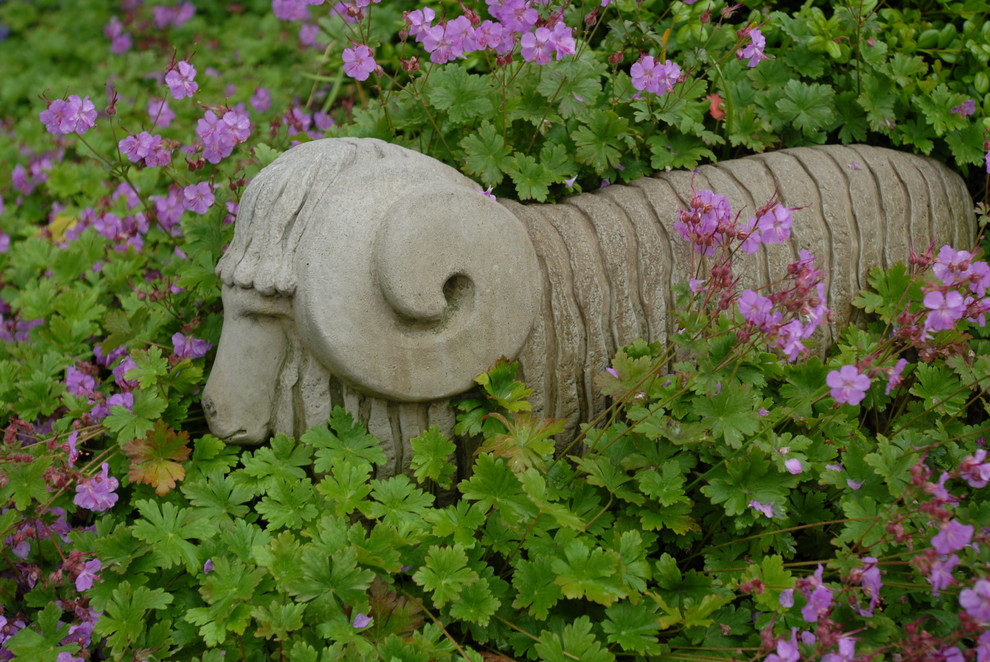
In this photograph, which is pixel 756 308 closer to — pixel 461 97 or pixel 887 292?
pixel 887 292

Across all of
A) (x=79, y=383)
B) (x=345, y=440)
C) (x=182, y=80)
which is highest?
(x=182, y=80)

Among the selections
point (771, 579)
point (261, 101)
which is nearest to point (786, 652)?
point (771, 579)

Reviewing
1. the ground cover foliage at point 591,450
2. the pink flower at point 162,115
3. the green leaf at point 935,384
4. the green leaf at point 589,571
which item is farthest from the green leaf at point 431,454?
the pink flower at point 162,115

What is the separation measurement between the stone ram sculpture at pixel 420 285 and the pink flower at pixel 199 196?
18.1 inches

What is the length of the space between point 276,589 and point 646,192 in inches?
62.9

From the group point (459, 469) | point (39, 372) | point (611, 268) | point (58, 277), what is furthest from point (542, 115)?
point (58, 277)

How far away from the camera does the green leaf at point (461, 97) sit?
9.57 ft

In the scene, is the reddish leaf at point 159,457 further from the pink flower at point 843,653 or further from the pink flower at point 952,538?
the pink flower at point 952,538

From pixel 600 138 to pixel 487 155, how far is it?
15.2 inches

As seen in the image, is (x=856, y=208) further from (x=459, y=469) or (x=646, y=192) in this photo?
(x=459, y=469)

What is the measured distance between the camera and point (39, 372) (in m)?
2.95

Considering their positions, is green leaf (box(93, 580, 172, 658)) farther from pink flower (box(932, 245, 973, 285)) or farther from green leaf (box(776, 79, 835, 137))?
green leaf (box(776, 79, 835, 137))

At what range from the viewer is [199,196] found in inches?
114

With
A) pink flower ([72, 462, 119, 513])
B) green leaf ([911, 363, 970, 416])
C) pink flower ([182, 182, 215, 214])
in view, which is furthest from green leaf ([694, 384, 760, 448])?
pink flower ([182, 182, 215, 214])
